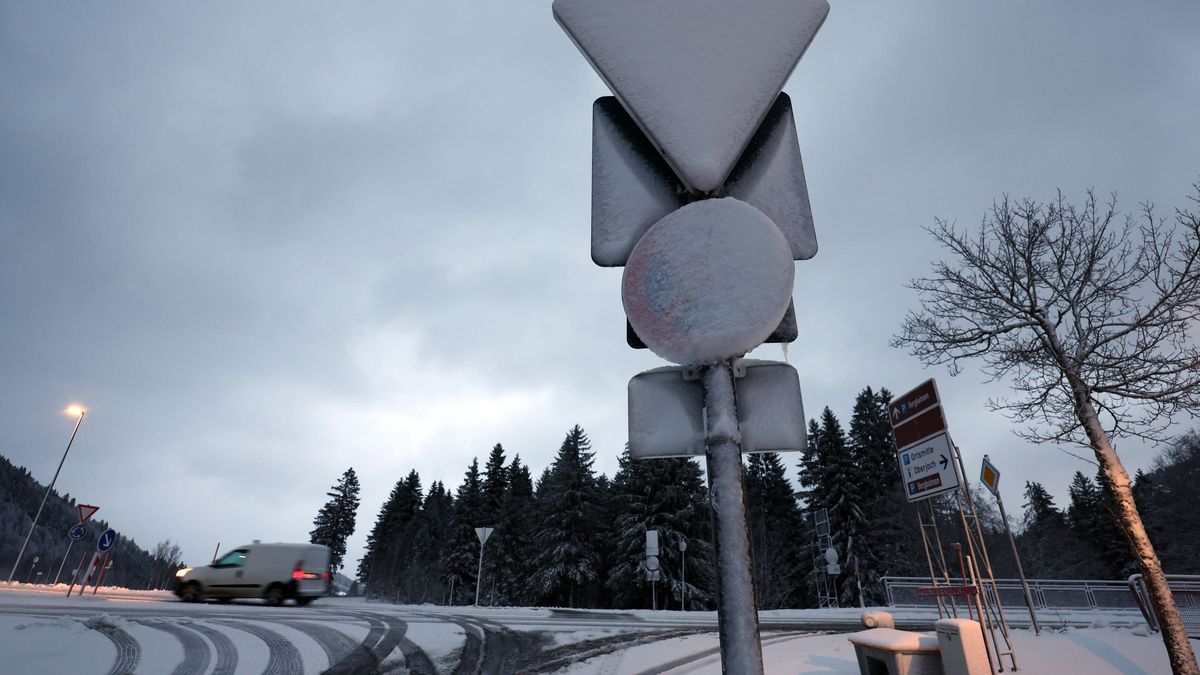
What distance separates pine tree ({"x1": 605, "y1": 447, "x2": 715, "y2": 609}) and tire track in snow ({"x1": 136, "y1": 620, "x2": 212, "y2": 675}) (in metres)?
24.4

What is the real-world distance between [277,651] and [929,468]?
9594 millimetres

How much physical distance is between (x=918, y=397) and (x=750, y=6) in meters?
8.04

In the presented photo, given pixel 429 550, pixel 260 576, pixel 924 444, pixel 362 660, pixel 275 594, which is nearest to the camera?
pixel 362 660

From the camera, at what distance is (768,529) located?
46156 mm

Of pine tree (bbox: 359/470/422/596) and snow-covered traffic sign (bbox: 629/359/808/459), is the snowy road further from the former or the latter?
pine tree (bbox: 359/470/422/596)

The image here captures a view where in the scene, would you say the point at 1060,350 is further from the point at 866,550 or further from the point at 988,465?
the point at 866,550

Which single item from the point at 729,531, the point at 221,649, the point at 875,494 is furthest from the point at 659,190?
the point at 875,494

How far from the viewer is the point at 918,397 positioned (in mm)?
8328

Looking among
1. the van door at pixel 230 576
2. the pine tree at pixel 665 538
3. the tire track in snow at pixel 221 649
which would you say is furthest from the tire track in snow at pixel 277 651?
the pine tree at pixel 665 538

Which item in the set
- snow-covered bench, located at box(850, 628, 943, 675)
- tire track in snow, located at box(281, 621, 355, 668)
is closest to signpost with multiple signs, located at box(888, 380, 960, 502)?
snow-covered bench, located at box(850, 628, 943, 675)

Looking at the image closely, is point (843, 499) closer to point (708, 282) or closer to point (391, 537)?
point (708, 282)

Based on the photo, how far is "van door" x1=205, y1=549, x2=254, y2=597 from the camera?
16141 millimetres

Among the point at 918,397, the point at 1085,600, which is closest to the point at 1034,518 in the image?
the point at 1085,600

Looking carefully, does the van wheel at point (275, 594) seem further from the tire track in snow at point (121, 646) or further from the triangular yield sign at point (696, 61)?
the triangular yield sign at point (696, 61)
